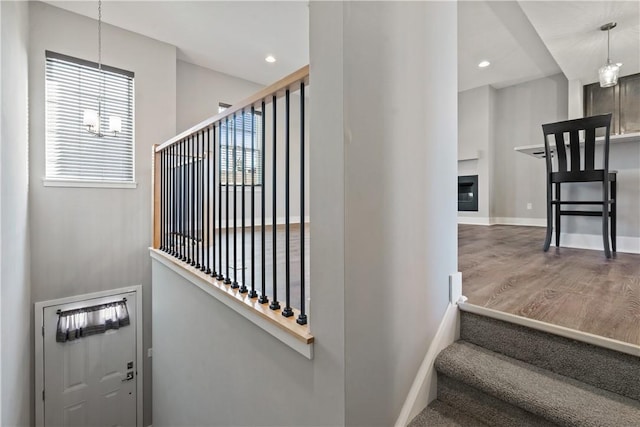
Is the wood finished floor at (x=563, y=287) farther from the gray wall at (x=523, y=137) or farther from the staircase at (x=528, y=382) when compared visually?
the gray wall at (x=523, y=137)

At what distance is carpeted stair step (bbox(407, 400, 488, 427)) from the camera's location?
1.08 m

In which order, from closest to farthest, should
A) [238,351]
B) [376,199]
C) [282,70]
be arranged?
1. [376,199]
2. [238,351]
3. [282,70]

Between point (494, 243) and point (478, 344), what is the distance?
2299 millimetres

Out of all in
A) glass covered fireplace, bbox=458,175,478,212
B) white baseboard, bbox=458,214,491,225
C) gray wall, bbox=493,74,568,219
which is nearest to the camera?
gray wall, bbox=493,74,568,219

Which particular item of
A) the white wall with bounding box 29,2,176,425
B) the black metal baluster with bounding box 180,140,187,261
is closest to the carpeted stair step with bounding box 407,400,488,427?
the black metal baluster with bounding box 180,140,187,261

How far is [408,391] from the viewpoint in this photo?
43.8 inches

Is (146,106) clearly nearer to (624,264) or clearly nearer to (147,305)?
(147,305)

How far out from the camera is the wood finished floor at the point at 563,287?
1172 millimetres

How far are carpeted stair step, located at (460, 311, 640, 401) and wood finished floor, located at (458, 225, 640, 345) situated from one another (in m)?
0.07

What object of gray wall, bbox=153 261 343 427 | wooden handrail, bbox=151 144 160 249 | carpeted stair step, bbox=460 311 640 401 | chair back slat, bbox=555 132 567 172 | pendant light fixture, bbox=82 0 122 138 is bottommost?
gray wall, bbox=153 261 343 427

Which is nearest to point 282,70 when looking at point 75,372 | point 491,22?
point 491,22

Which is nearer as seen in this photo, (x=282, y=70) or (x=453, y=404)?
(x=453, y=404)

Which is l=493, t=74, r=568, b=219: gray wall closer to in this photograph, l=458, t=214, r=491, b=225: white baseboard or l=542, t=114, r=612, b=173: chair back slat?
l=458, t=214, r=491, b=225: white baseboard

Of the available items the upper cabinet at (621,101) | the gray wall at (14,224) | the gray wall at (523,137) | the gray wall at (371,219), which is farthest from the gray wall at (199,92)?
the upper cabinet at (621,101)
